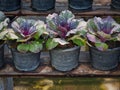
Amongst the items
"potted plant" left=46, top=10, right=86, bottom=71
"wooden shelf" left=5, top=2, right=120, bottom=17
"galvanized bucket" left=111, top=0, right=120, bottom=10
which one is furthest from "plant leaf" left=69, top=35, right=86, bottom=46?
"galvanized bucket" left=111, top=0, right=120, bottom=10

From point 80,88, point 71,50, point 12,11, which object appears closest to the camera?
point 71,50

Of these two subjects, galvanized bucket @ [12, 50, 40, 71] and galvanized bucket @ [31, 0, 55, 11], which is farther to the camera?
galvanized bucket @ [31, 0, 55, 11]

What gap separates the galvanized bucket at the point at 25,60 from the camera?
1.62 m

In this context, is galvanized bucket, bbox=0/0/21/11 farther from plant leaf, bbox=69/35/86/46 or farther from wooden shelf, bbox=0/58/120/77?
plant leaf, bbox=69/35/86/46

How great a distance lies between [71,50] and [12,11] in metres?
0.50

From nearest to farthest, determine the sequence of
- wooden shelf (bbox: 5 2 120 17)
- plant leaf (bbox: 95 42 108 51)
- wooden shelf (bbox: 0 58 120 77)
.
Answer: plant leaf (bbox: 95 42 108 51), wooden shelf (bbox: 0 58 120 77), wooden shelf (bbox: 5 2 120 17)

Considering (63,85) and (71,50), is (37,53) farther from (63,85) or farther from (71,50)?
(63,85)

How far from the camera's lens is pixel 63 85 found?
7.55ft

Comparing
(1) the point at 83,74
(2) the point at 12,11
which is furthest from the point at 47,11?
(1) the point at 83,74

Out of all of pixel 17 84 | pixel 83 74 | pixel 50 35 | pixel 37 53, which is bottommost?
pixel 17 84

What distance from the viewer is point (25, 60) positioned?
1632 millimetres

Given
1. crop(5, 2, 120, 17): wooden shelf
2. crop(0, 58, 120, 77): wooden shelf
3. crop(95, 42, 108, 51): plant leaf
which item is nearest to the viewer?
crop(95, 42, 108, 51): plant leaf

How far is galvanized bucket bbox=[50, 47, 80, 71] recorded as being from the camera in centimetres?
161

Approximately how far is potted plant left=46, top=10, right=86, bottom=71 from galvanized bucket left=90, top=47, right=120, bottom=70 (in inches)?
3.7
